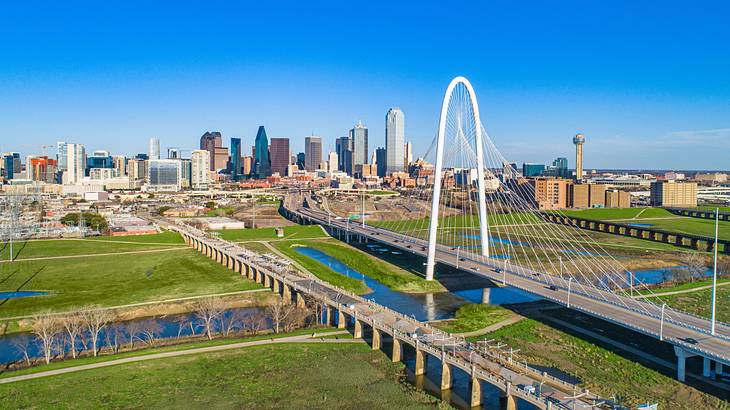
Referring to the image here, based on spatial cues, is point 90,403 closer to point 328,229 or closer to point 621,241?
point 328,229

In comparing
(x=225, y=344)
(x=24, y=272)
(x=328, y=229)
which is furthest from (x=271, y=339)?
(x=328, y=229)

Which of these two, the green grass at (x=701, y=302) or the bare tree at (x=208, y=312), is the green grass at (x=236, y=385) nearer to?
the bare tree at (x=208, y=312)

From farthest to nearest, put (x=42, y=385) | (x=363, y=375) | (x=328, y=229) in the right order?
(x=328, y=229)
(x=363, y=375)
(x=42, y=385)

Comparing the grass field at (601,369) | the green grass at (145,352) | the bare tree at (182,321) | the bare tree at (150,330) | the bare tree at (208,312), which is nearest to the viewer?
the grass field at (601,369)

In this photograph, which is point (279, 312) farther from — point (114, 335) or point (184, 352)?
point (114, 335)

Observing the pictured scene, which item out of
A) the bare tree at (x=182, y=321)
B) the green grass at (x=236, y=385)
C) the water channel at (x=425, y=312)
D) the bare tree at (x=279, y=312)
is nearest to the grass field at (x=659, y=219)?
the water channel at (x=425, y=312)

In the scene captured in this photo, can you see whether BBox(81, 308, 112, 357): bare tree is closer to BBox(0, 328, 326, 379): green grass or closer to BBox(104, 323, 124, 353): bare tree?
BBox(104, 323, 124, 353): bare tree
